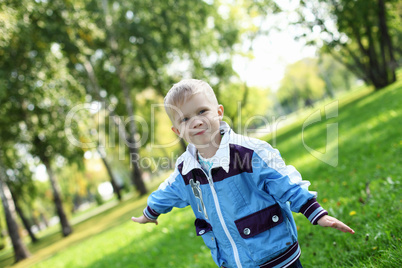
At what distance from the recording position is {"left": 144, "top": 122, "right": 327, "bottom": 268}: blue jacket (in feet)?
7.34

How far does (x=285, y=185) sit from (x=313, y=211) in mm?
241

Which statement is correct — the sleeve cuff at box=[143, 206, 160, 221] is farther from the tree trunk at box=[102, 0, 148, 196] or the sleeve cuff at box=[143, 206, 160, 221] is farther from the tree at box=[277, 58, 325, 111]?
the tree at box=[277, 58, 325, 111]

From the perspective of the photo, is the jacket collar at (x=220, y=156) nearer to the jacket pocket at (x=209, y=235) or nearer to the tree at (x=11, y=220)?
the jacket pocket at (x=209, y=235)

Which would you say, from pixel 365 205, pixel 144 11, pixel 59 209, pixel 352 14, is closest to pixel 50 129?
pixel 59 209

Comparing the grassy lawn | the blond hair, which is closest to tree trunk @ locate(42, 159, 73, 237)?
the grassy lawn

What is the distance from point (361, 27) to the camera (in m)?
20.1

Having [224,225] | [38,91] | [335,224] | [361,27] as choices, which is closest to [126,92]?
[38,91]

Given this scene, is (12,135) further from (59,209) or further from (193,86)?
(193,86)

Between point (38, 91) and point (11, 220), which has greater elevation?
point (38, 91)

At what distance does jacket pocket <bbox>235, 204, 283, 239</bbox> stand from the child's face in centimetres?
64

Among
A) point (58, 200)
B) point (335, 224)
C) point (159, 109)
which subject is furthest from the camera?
point (159, 109)

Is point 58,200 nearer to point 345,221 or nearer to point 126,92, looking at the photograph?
point 126,92

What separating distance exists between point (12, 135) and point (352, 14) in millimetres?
21069

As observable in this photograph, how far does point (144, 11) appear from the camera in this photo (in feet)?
68.0
